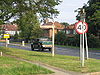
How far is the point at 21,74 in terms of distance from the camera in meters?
8.57

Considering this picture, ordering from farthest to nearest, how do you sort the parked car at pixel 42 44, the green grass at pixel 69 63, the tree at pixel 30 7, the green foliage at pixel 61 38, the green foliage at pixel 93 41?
the green foliage at pixel 61 38 < the green foliage at pixel 93 41 < the parked car at pixel 42 44 < the tree at pixel 30 7 < the green grass at pixel 69 63

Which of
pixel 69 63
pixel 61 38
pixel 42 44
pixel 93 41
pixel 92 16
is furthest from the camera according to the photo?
pixel 61 38

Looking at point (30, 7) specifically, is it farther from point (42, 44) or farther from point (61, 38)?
point (61, 38)

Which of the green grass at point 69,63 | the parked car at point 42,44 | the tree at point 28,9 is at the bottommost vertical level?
the green grass at point 69,63

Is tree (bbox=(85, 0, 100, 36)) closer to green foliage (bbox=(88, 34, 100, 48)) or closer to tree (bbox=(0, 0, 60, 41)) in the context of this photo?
green foliage (bbox=(88, 34, 100, 48))

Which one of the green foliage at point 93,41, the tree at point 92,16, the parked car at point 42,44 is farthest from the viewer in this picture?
the green foliage at point 93,41

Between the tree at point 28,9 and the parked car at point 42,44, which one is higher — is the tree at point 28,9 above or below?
above

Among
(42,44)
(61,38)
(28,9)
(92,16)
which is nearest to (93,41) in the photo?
(92,16)

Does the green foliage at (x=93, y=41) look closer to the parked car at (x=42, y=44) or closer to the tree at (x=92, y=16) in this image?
the tree at (x=92, y=16)

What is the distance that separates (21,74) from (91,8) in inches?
1488

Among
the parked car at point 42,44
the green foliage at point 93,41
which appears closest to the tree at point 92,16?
the green foliage at point 93,41

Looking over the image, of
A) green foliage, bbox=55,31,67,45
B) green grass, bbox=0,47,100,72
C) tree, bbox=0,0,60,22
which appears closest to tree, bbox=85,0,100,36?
green foliage, bbox=55,31,67,45

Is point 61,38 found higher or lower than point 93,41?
higher

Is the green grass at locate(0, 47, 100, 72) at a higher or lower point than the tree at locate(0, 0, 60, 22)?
lower
